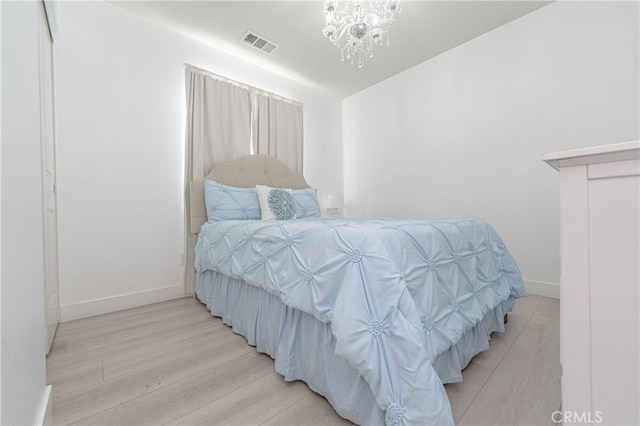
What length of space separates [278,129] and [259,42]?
96 centimetres

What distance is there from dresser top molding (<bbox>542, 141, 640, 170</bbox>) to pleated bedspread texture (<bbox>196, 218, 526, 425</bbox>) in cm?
58

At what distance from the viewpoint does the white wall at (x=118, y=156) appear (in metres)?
2.04

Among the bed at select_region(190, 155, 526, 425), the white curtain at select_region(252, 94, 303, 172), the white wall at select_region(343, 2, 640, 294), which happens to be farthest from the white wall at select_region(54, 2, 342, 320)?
the white wall at select_region(343, 2, 640, 294)

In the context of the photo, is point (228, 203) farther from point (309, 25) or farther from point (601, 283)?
point (601, 283)

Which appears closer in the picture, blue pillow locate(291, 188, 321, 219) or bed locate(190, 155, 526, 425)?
bed locate(190, 155, 526, 425)

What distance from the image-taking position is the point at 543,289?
7.88 feet

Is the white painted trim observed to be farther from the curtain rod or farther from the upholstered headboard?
the curtain rod

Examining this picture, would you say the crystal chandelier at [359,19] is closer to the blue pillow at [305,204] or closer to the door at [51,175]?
the blue pillow at [305,204]

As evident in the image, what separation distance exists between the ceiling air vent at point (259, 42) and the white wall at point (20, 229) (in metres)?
2.13

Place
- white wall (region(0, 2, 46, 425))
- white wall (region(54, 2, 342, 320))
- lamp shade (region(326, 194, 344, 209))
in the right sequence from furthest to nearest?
lamp shade (region(326, 194, 344, 209)) < white wall (region(54, 2, 342, 320)) < white wall (region(0, 2, 46, 425))

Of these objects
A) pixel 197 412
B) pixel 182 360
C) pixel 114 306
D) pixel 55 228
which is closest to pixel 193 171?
pixel 55 228

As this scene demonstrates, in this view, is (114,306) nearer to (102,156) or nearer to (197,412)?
(102,156)

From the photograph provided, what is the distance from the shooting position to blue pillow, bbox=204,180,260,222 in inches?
95.6

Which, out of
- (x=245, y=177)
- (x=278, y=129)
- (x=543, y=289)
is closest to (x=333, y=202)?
(x=278, y=129)
